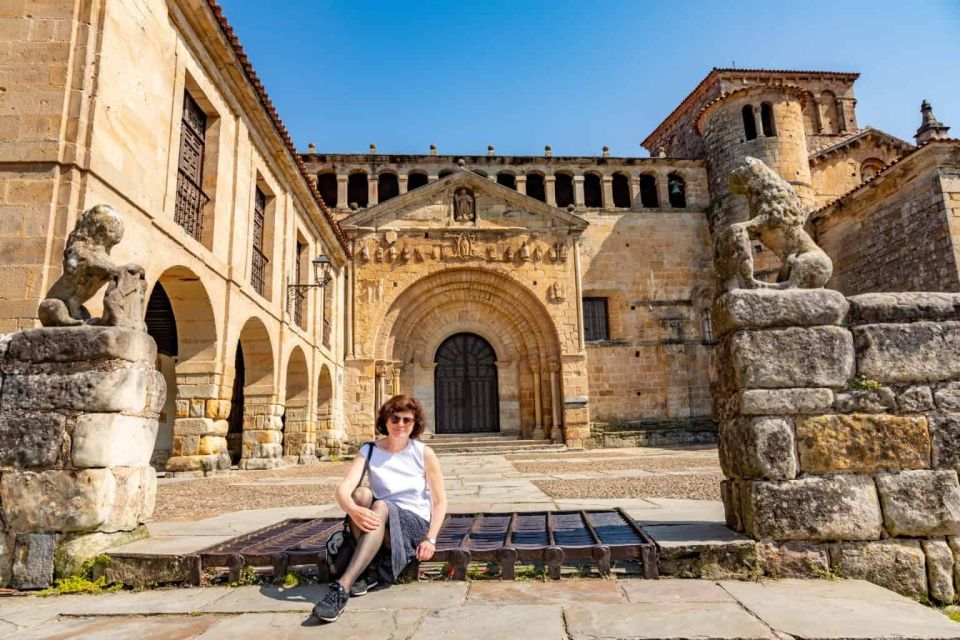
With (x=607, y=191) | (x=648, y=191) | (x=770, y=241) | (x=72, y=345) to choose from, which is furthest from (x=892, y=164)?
(x=72, y=345)

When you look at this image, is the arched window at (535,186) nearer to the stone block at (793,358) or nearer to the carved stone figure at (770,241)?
the carved stone figure at (770,241)

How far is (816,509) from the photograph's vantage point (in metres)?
3.25

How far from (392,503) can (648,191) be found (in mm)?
19545

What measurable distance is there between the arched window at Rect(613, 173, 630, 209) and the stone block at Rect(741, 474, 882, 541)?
17954 mm

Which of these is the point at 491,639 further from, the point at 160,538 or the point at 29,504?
the point at 29,504

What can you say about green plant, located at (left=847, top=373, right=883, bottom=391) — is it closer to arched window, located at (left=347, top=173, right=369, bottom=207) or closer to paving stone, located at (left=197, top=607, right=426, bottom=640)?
paving stone, located at (left=197, top=607, right=426, bottom=640)

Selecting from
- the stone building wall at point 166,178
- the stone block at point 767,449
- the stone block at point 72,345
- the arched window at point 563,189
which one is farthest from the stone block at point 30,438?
the arched window at point 563,189

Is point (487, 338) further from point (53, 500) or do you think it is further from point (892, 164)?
point (53, 500)

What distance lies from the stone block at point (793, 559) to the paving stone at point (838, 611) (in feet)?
0.30

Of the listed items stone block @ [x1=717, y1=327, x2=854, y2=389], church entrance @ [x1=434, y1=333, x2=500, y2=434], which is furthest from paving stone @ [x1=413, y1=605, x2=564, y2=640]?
church entrance @ [x1=434, y1=333, x2=500, y2=434]

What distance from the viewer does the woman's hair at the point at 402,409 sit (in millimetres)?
3312

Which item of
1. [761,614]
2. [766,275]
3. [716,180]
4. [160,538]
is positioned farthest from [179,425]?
[716,180]

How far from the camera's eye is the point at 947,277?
43.0 feet

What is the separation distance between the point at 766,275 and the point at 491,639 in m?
17.1
